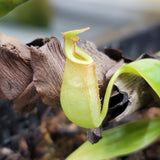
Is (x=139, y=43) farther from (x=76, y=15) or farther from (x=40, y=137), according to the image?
(x=76, y=15)

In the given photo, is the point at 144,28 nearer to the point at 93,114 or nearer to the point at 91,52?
the point at 91,52

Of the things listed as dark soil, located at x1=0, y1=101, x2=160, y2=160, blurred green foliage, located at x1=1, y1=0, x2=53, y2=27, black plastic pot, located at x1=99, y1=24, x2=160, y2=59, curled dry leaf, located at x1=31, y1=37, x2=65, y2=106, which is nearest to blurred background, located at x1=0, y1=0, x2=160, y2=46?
blurred green foliage, located at x1=1, y1=0, x2=53, y2=27

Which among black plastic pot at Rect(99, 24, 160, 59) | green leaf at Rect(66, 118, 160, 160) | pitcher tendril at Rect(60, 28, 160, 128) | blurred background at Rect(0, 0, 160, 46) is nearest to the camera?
pitcher tendril at Rect(60, 28, 160, 128)

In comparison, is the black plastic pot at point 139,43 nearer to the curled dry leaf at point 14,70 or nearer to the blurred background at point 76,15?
the blurred background at point 76,15

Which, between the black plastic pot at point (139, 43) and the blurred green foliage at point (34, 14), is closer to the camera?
the black plastic pot at point (139, 43)

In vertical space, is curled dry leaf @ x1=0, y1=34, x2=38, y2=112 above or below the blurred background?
above

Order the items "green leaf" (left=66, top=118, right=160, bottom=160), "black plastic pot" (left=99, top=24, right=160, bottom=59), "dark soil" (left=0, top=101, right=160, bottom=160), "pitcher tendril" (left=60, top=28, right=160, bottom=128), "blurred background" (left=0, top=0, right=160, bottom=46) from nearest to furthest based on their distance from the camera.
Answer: "pitcher tendril" (left=60, top=28, right=160, bottom=128) → "green leaf" (left=66, top=118, right=160, bottom=160) → "dark soil" (left=0, top=101, right=160, bottom=160) → "black plastic pot" (left=99, top=24, right=160, bottom=59) → "blurred background" (left=0, top=0, right=160, bottom=46)

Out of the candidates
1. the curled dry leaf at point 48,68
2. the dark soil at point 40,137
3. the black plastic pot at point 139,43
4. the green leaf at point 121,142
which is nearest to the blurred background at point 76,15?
the black plastic pot at point 139,43

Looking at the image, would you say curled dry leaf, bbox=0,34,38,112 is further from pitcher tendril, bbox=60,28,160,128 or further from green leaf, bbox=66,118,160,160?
green leaf, bbox=66,118,160,160
